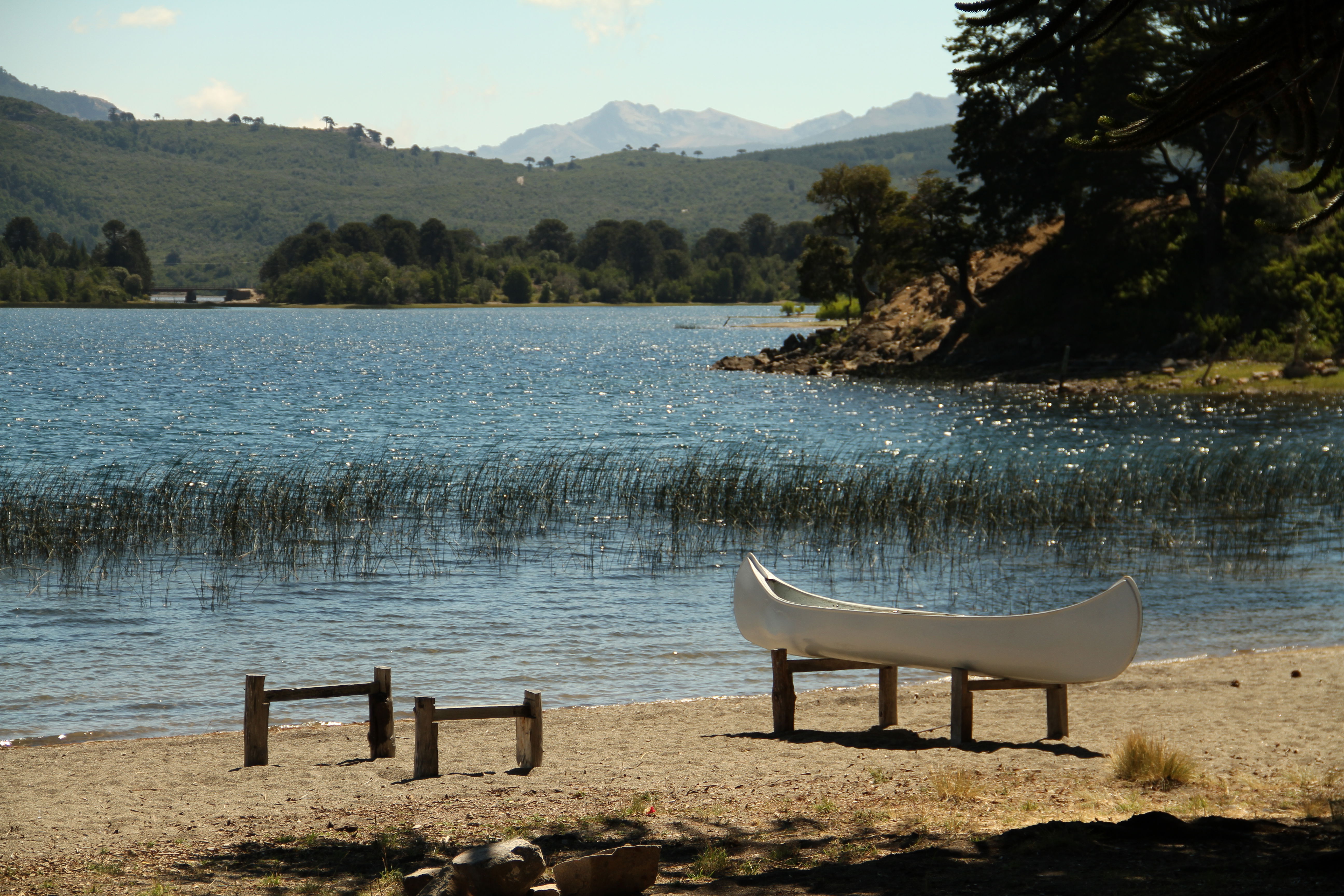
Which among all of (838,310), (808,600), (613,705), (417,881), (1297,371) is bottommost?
(613,705)

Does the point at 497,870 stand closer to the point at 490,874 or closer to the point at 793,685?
the point at 490,874

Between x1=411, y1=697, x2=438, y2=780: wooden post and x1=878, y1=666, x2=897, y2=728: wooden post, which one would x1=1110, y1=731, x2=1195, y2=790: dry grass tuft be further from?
x1=411, y1=697, x2=438, y2=780: wooden post

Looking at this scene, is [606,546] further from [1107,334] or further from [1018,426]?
[1107,334]

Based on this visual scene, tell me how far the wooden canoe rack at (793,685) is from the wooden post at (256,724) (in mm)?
4961

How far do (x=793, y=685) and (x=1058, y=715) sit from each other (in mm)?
2660

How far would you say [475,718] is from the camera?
1048cm

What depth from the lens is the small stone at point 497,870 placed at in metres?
6.60

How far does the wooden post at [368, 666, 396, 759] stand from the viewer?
37.1ft

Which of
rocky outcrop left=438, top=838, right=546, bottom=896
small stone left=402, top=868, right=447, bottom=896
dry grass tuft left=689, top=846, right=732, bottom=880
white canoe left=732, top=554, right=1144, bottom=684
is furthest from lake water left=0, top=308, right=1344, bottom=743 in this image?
rocky outcrop left=438, top=838, right=546, bottom=896

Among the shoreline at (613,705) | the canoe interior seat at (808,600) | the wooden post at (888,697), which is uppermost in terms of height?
the canoe interior seat at (808,600)

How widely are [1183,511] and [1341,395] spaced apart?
27.1 meters

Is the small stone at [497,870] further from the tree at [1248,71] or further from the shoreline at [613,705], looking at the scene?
the shoreline at [613,705]

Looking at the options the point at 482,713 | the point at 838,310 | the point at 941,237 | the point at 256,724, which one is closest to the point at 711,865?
the point at 482,713

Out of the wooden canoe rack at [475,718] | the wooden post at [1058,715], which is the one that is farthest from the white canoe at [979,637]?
the wooden canoe rack at [475,718]
